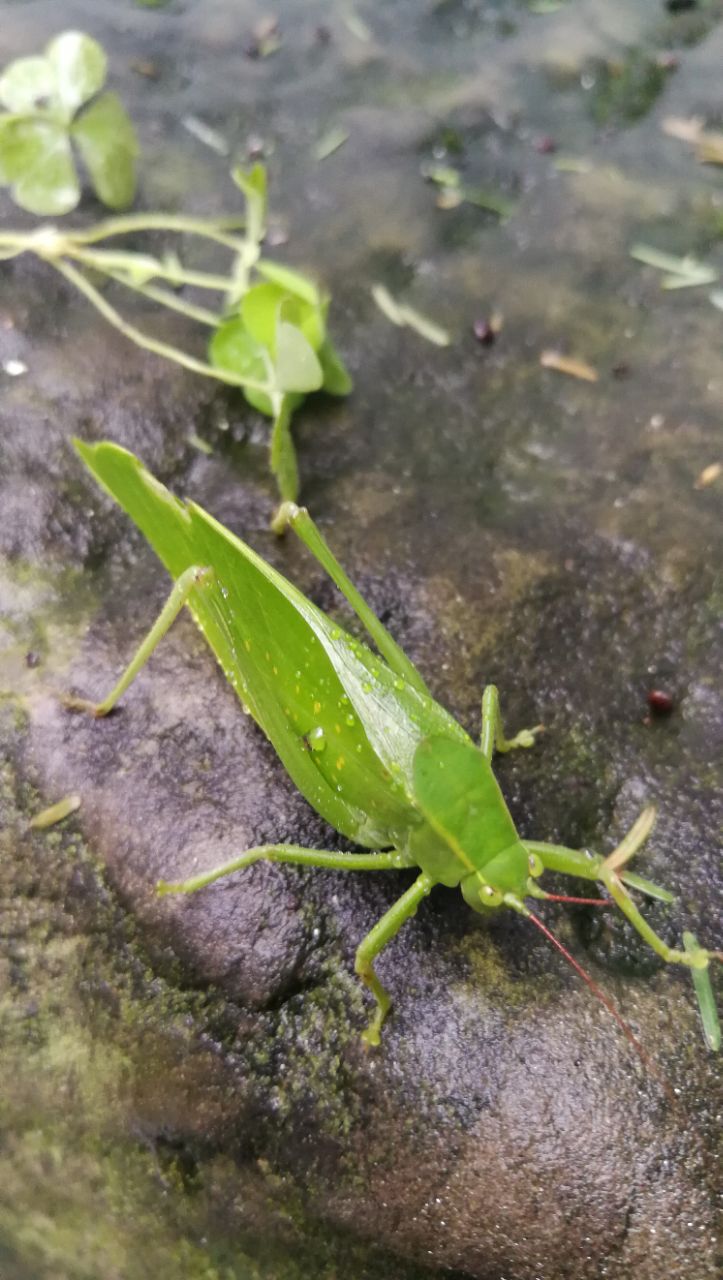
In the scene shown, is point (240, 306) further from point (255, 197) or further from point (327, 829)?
point (327, 829)

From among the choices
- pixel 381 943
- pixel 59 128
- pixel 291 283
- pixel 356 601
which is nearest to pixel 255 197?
pixel 291 283

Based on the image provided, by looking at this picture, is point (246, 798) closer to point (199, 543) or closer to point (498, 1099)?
point (199, 543)

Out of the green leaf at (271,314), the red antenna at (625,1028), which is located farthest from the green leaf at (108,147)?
the red antenna at (625,1028)

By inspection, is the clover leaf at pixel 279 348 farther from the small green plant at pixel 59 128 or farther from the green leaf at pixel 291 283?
the small green plant at pixel 59 128

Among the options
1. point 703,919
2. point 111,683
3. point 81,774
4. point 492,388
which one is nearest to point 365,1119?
point 703,919

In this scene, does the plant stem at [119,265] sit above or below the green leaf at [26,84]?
below

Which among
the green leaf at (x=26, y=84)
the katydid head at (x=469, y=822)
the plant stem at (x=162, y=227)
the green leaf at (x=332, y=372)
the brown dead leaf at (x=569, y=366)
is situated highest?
the green leaf at (x=26, y=84)
